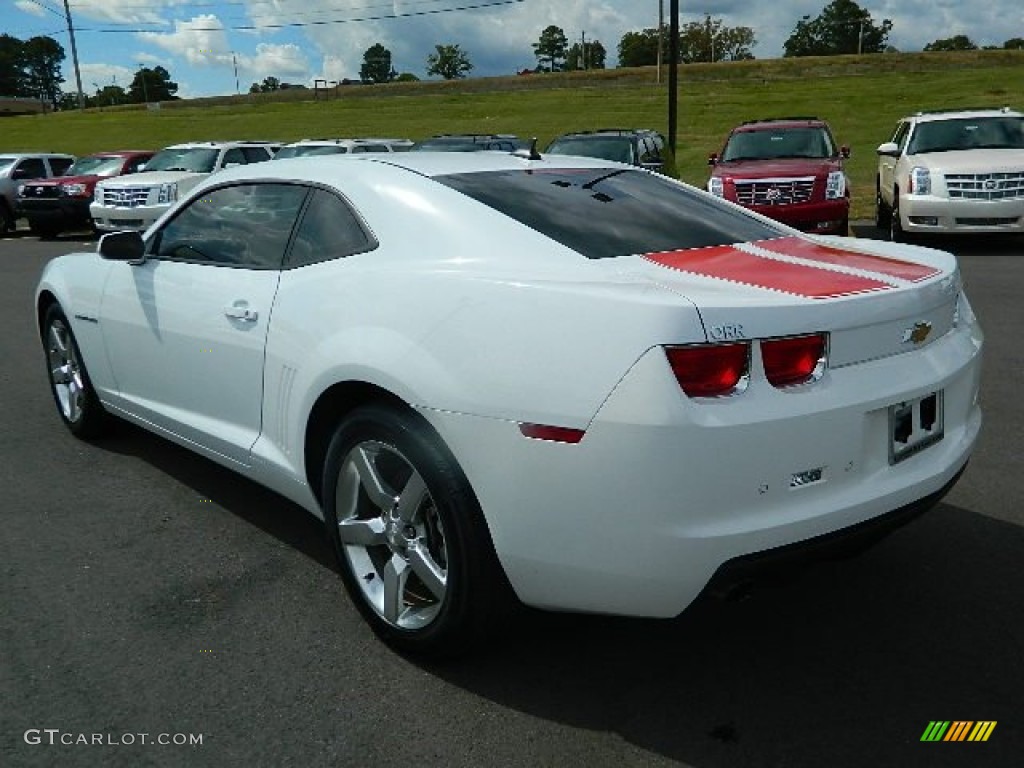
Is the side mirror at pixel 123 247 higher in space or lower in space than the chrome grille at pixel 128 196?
higher

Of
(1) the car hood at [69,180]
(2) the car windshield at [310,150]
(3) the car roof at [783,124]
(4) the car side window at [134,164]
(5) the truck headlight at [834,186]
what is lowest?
(5) the truck headlight at [834,186]

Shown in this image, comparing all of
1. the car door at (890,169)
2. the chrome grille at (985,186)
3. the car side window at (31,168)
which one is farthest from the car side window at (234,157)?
the chrome grille at (985,186)

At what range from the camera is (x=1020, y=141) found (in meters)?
12.3

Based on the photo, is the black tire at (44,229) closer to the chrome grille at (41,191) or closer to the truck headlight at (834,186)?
the chrome grille at (41,191)

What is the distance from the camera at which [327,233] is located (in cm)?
330

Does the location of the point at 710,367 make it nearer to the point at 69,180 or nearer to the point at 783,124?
the point at 783,124

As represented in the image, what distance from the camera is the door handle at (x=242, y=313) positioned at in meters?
3.40

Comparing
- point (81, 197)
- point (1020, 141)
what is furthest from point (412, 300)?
point (81, 197)

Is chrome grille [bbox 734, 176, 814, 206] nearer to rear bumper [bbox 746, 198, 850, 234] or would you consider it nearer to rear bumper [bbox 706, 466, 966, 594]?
rear bumper [bbox 746, 198, 850, 234]

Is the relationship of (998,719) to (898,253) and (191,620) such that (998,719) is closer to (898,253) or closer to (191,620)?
(898,253)

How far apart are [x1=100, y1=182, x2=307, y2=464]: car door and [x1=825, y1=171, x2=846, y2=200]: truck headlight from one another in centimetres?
963

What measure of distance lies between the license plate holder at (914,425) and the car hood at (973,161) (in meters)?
9.80

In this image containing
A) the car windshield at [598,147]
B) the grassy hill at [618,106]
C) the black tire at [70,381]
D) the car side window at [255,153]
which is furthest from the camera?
the grassy hill at [618,106]

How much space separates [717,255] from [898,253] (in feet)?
2.54
